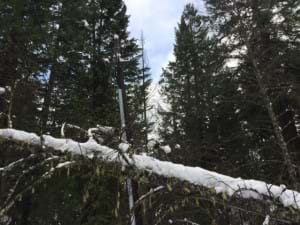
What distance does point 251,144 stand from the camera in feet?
47.0

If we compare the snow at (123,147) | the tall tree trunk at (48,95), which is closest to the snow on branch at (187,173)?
the snow at (123,147)

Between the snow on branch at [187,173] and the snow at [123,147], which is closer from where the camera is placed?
the snow on branch at [187,173]

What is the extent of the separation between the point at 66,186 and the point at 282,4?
9.11 m

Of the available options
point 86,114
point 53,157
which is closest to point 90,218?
point 86,114

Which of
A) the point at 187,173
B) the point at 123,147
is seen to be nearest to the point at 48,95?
the point at 123,147

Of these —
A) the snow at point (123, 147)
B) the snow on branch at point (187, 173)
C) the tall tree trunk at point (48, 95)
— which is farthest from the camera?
the tall tree trunk at point (48, 95)

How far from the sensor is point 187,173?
2615 millimetres

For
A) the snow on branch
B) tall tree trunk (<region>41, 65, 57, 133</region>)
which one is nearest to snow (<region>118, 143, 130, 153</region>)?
the snow on branch

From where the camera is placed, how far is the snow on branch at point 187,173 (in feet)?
8.22

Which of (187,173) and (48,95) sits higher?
(48,95)

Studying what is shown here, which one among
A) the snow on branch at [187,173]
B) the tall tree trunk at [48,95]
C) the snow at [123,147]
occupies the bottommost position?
the snow on branch at [187,173]

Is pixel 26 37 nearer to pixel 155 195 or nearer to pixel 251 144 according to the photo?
pixel 251 144

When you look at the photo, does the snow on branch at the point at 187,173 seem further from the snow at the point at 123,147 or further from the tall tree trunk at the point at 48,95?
the tall tree trunk at the point at 48,95

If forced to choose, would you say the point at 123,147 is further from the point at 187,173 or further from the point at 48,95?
the point at 48,95
